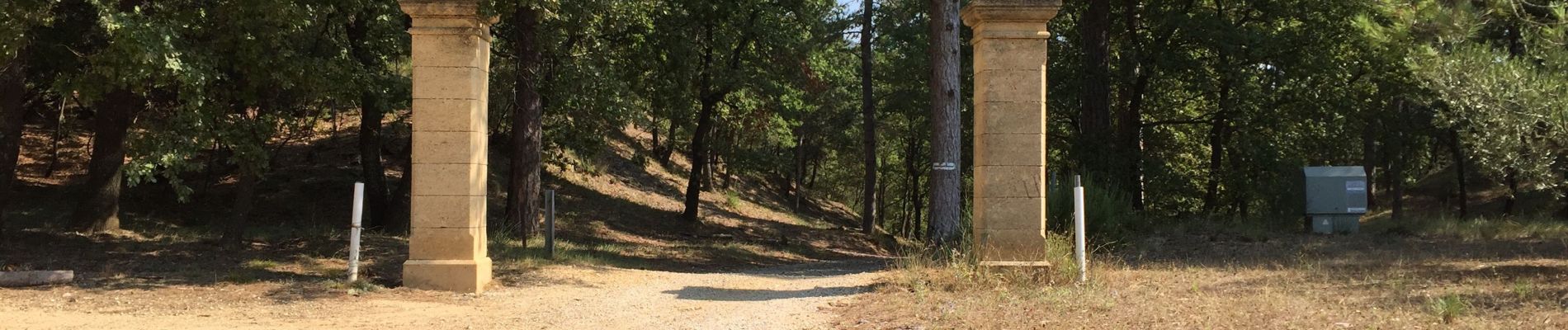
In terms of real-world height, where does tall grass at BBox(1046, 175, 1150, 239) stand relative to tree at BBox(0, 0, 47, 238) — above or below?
below

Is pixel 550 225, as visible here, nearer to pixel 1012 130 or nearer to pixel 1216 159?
pixel 1012 130

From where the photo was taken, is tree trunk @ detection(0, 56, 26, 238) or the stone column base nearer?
the stone column base

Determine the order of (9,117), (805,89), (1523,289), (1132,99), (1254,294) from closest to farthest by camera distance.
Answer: (1523,289), (1254,294), (9,117), (1132,99), (805,89)

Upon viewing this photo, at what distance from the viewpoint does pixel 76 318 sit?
8.52 metres

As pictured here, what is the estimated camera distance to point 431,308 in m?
9.27

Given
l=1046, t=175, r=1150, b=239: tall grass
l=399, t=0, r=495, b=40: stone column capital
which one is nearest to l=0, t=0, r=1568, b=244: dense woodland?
l=1046, t=175, r=1150, b=239: tall grass

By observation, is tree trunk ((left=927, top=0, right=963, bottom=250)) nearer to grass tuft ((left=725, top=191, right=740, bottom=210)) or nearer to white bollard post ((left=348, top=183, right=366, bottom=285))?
white bollard post ((left=348, top=183, right=366, bottom=285))

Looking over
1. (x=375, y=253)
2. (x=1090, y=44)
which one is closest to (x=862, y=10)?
(x=1090, y=44)

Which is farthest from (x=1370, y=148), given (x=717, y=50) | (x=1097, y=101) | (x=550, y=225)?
(x=550, y=225)

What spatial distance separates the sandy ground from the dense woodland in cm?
280

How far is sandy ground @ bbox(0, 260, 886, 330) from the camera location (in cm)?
839

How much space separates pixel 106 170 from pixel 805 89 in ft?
52.2

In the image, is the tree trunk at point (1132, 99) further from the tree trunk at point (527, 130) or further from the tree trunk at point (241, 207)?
the tree trunk at point (241, 207)

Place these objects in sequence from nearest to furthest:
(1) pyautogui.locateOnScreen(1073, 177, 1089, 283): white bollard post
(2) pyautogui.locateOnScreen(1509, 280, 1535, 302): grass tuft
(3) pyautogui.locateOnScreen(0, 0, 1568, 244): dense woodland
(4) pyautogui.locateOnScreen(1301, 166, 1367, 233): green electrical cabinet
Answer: (2) pyautogui.locateOnScreen(1509, 280, 1535, 302): grass tuft
(1) pyautogui.locateOnScreen(1073, 177, 1089, 283): white bollard post
(3) pyautogui.locateOnScreen(0, 0, 1568, 244): dense woodland
(4) pyautogui.locateOnScreen(1301, 166, 1367, 233): green electrical cabinet
